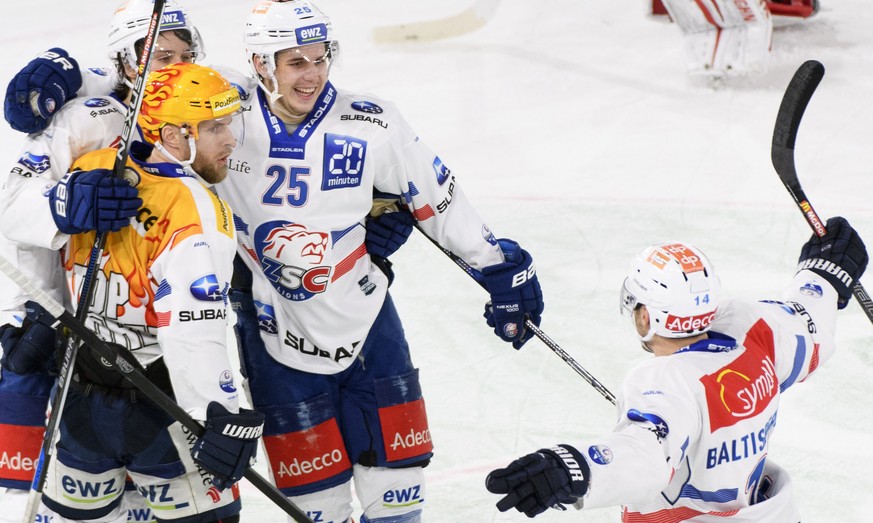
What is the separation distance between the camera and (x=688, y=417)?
8.77 feet

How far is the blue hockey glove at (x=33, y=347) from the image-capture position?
332 cm

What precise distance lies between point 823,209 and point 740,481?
12.0 feet

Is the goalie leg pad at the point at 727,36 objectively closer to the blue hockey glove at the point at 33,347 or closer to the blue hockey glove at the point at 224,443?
the blue hockey glove at the point at 33,347

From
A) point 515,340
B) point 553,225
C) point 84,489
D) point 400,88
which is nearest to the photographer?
point 84,489

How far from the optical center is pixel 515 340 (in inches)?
152

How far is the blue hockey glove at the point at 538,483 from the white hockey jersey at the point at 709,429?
0.06m

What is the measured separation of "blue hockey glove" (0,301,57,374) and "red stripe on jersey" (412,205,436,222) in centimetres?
107

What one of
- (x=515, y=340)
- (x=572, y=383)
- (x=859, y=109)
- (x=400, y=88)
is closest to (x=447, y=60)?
(x=400, y=88)

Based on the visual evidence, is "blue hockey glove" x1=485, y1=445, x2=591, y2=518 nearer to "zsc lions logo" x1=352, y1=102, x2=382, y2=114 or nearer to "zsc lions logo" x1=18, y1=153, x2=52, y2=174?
"zsc lions logo" x1=352, y1=102, x2=382, y2=114

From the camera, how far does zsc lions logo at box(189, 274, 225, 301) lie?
9.46 ft

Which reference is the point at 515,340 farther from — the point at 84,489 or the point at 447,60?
the point at 447,60

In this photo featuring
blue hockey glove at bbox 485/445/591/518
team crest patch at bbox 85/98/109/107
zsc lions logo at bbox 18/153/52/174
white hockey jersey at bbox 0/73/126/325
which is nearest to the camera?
blue hockey glove at bbox 485/445/591/518

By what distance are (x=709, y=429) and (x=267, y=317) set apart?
137cm

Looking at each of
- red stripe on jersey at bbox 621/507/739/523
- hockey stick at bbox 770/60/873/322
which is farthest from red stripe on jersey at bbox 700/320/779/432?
hockey stick at bbox 770/60/873/322
